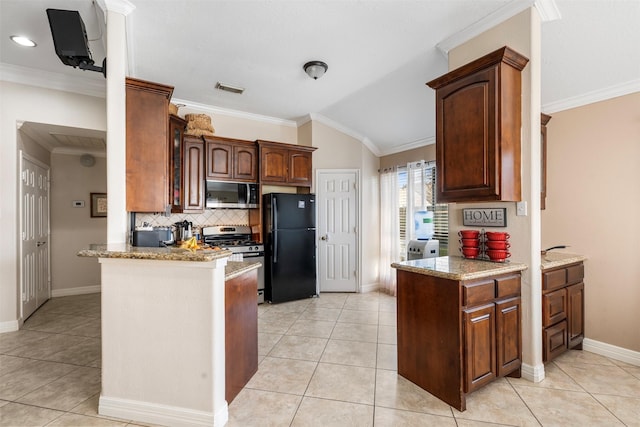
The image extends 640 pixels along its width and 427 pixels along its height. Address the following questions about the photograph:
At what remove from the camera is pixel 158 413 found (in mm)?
1839

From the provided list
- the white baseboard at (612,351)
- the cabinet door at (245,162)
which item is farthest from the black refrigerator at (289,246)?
the white baseboard at (612,351)

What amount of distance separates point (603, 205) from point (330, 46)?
2.82 meters

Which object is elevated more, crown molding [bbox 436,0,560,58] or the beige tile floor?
crown molding [bbox 436,0,560,58]

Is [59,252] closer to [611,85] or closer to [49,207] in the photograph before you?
[49,207]

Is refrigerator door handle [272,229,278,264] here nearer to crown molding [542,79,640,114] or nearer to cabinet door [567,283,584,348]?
cabinet door [567,283,584,348]

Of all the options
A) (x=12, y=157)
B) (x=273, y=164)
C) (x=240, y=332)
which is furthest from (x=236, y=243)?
(x=12, y=157)

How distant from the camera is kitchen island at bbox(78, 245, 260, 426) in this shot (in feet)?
5.86

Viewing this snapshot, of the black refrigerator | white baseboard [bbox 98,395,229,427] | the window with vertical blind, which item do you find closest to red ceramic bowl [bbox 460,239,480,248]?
the window with vertical blind

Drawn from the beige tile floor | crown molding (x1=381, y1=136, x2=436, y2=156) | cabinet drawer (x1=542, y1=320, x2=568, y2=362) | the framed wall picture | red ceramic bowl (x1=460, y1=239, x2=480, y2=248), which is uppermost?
crown molding (x1=381, y1=136, x2=436, y2=156)

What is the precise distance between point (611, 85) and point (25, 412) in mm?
4992

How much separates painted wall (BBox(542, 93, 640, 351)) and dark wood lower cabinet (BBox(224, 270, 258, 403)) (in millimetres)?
2956

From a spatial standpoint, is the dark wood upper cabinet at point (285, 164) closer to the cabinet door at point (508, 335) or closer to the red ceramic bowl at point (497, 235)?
the red ceramic bowl at point (497, 235)

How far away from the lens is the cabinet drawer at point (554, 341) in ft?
7.76

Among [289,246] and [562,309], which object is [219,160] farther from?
[562,309]
